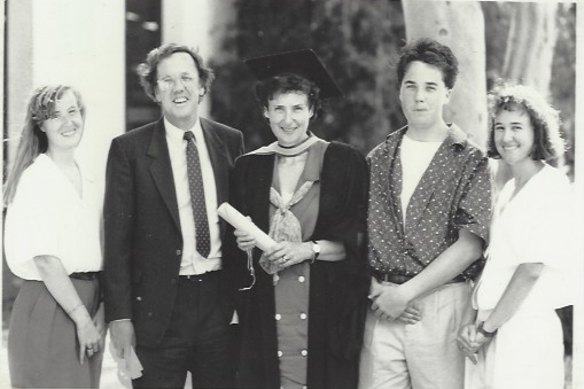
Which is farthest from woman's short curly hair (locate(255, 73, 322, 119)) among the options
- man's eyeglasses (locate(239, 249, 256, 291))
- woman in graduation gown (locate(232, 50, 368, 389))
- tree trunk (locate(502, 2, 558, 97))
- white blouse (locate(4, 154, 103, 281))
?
tree trunk (locate(502, 2, 558, 97))

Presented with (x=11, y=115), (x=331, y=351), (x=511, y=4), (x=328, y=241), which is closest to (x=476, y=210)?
(x=328, y=241)

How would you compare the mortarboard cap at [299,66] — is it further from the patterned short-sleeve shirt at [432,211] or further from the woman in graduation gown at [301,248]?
the patterned short-sleeve shirt at [432,211]

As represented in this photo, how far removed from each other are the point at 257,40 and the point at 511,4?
1.17 meters

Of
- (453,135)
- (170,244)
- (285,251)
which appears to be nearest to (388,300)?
(285,251)

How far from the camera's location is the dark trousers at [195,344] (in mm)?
2891

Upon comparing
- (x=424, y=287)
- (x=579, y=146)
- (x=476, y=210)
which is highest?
(x=579, y=146)

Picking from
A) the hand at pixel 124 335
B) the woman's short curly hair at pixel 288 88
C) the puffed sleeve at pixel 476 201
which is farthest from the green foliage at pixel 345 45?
the hand at pixel 124 335

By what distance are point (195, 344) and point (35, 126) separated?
3.62 ft

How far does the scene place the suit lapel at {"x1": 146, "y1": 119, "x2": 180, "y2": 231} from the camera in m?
2.91

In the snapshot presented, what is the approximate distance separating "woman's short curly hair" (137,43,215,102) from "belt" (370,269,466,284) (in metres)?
1.05

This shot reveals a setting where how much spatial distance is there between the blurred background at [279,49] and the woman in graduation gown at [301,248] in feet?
0.81

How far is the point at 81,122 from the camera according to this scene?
3.02m

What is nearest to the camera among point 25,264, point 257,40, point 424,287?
point 424,287

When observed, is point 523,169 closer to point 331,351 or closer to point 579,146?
point 579,146
